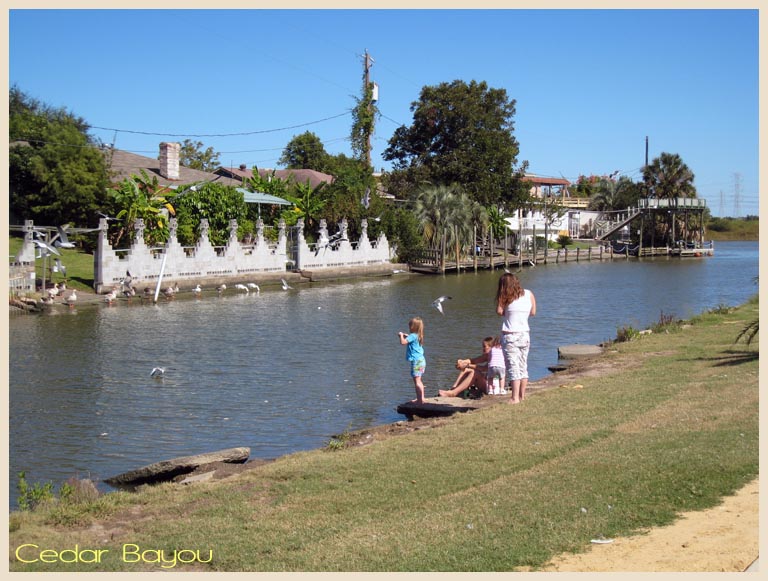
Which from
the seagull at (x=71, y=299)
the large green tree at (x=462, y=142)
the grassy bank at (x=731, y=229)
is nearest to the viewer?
the seagull at (x=71, y=299)

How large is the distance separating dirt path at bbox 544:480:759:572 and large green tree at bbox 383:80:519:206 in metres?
70.6

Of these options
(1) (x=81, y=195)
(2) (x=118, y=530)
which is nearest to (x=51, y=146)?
(1) (x=81, y=195)

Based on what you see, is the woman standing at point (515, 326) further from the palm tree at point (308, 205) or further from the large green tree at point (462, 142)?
the large green tree at point (462, 142)

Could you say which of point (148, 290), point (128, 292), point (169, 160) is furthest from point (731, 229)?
point (128, 292)

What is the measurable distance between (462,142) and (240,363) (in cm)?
6237

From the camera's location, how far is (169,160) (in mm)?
60219

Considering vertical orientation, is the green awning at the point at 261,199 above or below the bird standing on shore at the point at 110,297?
above

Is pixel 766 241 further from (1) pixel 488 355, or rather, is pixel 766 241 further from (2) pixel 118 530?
(2) pixel 118 530

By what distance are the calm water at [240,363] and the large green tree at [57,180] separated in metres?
11.7

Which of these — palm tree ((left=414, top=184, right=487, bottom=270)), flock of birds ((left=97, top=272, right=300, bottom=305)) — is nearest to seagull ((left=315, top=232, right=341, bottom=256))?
flock of birds ((left=97, top=272, right=300, bottom=305))

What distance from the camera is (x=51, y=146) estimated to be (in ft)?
167

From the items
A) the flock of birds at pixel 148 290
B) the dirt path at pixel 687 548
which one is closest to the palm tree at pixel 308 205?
the flock of birds at pixel 148 290

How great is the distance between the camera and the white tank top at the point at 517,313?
43.9 ft

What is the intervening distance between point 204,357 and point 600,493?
16595 millimetres
